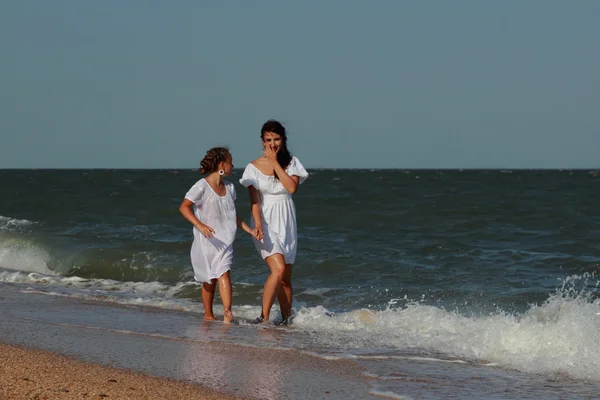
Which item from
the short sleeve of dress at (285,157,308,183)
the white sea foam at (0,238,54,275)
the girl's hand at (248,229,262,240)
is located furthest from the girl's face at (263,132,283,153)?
the white sea foam at (0,238,54,275)

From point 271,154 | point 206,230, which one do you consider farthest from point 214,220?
point 271,154

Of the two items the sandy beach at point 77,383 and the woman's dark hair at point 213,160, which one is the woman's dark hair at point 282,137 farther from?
the sandy beach at point 77,383

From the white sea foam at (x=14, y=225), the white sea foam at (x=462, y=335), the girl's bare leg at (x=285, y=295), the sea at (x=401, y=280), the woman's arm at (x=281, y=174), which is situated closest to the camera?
the sea at (x=401, y=280)

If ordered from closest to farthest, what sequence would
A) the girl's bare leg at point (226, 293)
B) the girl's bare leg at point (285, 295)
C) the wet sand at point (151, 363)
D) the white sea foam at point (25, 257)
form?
the wet sand at point (151, 363) → the girl's bare leg at point (226, 293) → the girl's bare leg at point (285, 295) → the white sea foam at point (25, 257)

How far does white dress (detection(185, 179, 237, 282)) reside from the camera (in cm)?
798

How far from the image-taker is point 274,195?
26.0ft

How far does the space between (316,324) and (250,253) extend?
6184 millimetres

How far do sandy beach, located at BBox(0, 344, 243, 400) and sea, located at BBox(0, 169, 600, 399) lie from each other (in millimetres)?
1253

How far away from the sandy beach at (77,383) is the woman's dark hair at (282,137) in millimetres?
2928

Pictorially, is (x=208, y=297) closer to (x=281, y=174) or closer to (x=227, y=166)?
(x=227, y=166)

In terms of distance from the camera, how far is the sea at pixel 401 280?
6.29 m

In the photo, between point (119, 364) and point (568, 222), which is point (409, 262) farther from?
point (119, 364)

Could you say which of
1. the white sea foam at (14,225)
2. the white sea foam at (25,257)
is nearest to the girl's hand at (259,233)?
the white sea foam at (25,257)

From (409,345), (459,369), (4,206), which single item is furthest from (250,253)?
(4,206)
